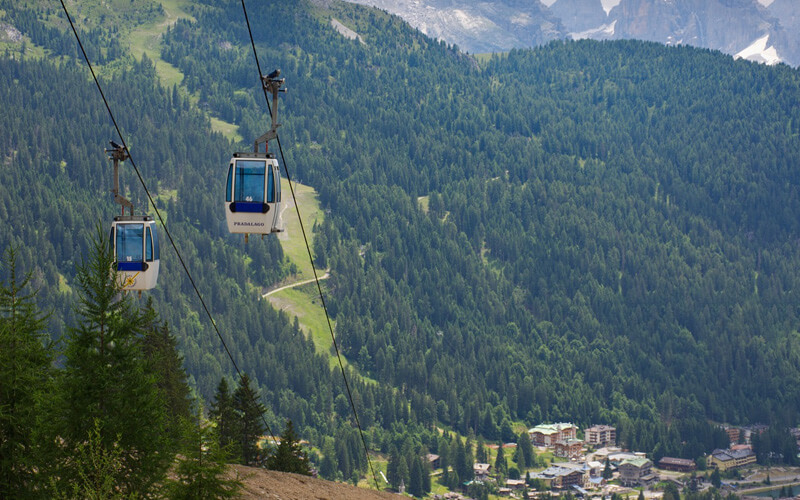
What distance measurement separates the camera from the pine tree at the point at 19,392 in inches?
1567

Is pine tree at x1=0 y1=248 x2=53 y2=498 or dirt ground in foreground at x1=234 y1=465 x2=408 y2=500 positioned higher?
pine tree at x1=0 y1=248 x2=53 y2=498

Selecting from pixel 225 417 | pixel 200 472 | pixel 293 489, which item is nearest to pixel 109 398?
pixel 200 472

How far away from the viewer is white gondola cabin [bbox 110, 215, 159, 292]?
170 ft

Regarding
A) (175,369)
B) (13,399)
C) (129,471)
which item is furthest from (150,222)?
(175,369)

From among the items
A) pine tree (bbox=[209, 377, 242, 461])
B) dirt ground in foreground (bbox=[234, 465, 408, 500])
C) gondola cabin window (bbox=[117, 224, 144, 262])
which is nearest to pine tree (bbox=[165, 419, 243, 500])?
dirt ground in foreground (bbox=[234, 465, 408, 500])

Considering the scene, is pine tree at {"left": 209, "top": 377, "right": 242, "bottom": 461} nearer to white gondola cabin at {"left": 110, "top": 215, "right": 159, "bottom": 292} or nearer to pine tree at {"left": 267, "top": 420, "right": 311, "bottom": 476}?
pine tree at {"left": 267, "top": 420, "right": 311, "bottom": 476}

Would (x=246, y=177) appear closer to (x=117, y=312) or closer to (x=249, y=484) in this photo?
(x=117, y=312)

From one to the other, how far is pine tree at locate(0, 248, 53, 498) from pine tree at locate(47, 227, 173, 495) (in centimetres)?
122

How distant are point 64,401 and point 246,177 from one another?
10.8 meters

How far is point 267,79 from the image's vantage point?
132ft

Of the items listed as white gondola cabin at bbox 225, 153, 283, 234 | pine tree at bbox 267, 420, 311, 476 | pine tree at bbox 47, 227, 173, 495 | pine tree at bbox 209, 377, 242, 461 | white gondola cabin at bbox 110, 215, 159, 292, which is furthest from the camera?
pine tree at bbox 209, 377, 242, 461

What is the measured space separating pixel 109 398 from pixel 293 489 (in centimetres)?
1434

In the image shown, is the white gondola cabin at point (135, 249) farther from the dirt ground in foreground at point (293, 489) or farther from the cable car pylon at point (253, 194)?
the dirt ground in foreground at point (293, 489)

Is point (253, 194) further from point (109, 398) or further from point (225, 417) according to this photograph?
point (225, 417)
